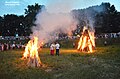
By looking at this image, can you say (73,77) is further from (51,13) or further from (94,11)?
(94,11)

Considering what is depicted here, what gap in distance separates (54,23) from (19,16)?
101792 mm

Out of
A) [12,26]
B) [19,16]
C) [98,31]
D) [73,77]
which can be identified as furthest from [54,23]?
[19,16]

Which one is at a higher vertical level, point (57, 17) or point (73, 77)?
point (57, 17)

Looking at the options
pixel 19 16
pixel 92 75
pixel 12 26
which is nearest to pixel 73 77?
pixel 92 75

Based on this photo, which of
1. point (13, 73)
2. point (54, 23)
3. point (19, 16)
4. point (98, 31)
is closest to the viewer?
point (13, 73)

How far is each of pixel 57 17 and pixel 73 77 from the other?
62.2 ft

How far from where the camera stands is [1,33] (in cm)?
12975

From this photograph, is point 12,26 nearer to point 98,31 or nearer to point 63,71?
point 98,31

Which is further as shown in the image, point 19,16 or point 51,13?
point 19,16

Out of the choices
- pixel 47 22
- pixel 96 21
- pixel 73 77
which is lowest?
pixel 73 77

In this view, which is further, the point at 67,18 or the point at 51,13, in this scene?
the point at 67,18

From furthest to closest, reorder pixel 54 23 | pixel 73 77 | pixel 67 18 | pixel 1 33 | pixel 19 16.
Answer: pixel 19 16
pixel 1 33
pixel 67 18
pixel 54 23
pixel 73 77

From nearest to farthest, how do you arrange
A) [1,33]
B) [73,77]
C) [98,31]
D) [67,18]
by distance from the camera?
[73,77] < [67,18] < [98,31] < [1,33]

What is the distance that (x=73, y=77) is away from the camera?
22.4 metres
